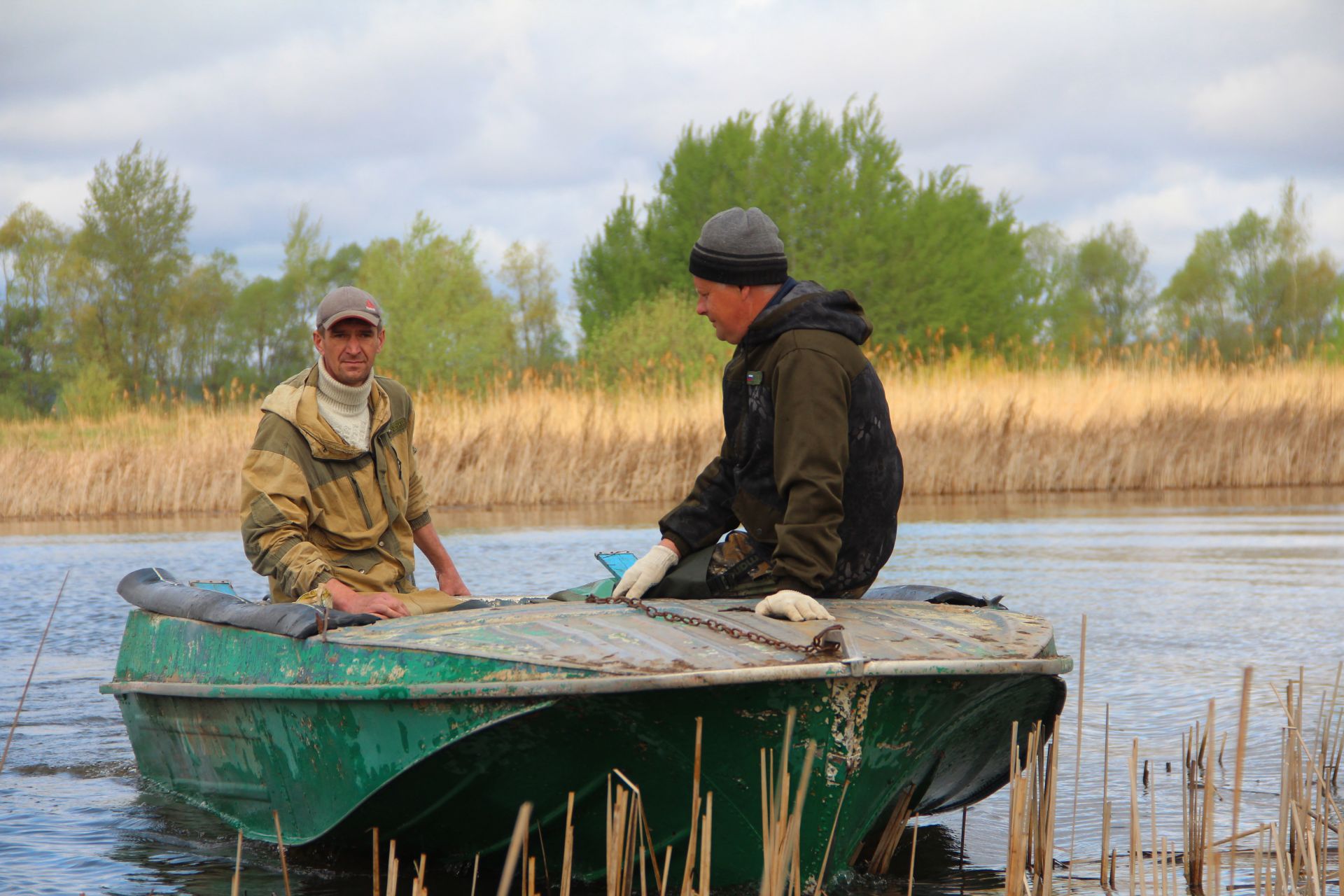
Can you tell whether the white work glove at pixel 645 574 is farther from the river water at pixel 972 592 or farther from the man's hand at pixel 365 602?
the river water at pixel 972 592

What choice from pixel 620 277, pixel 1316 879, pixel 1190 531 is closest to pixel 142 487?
pixel 1190 531

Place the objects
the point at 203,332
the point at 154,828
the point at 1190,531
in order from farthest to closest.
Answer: the point at 203,332
the point at 1190,531
the point at 154,828

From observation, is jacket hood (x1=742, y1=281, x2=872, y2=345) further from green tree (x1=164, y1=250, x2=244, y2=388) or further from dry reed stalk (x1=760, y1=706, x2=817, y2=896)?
green tree (x1=164, y1=250, x2=244, y2=388)

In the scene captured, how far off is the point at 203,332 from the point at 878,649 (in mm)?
57372

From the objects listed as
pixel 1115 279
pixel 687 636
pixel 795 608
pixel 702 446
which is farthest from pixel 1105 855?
pixel 1115 279

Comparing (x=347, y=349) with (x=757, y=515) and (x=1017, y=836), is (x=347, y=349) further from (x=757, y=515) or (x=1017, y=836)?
(x=1017, y=836)

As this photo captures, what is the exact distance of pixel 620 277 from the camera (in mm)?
45938

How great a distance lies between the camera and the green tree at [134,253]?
53594 mm

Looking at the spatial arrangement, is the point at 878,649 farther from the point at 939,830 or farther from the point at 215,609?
the point at 215,609

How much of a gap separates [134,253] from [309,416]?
173 feet

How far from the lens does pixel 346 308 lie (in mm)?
4898

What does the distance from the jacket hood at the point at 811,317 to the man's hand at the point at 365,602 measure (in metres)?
1.45

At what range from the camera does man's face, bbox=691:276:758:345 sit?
4.03 m

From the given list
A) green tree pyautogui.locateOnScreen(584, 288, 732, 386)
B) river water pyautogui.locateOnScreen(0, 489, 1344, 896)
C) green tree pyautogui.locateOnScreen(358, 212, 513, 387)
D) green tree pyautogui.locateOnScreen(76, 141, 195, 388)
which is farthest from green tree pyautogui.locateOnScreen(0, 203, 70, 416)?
river water pyautogui.locateOnScreen(0, 489, 1344, 896)
